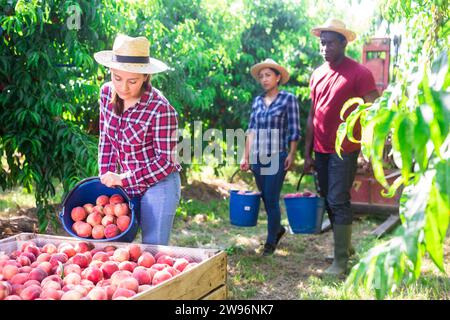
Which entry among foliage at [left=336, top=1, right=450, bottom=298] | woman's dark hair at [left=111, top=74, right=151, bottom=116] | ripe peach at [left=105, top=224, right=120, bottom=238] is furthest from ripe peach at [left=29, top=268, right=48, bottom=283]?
foliage at [left=336, top=1, right=450, bottom=298]

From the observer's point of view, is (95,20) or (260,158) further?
(260,158)

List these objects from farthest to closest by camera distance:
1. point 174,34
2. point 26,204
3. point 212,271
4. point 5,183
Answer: point 26,204, point 174,34, point 5,183, point 212,271

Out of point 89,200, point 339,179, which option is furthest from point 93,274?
point 339,179

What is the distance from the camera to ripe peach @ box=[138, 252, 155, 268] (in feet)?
8.31

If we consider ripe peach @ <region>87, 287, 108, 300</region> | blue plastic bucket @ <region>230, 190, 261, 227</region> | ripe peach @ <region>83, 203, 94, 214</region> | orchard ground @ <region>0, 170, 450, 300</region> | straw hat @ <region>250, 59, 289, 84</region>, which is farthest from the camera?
blue plastic bucket @ <region>230, 190, 261, 227</region>

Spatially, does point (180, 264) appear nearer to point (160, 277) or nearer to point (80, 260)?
point (160, 277)

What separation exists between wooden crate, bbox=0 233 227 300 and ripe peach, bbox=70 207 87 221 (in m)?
0.13

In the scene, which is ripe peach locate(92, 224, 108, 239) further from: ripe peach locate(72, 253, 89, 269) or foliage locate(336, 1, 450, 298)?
foliage locate(336, 1, 450, 298)

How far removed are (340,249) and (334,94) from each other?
124cm
